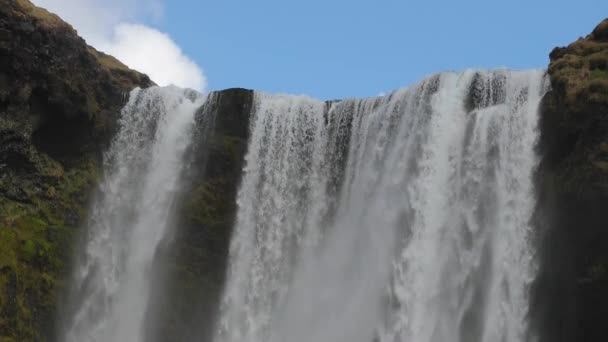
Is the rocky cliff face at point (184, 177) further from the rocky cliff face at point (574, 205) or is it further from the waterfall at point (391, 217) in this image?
the waterfall at point (391, 217)

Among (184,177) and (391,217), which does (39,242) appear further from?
(391,217)

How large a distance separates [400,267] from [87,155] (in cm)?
1351

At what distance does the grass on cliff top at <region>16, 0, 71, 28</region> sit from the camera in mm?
27402

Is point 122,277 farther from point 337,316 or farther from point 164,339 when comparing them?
point 337,316

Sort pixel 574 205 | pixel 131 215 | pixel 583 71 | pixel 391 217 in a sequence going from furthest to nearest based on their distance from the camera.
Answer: pixel 131 215 < pixel 391 217 < pixel 583 71 < pixel 574 205

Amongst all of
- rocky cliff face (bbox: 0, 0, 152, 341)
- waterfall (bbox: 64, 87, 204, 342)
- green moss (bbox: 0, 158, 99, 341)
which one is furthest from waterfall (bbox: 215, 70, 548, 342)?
rocky cliff face (bbox: 0, 0, 152, 341)

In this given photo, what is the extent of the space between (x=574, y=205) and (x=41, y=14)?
20655 millimetres

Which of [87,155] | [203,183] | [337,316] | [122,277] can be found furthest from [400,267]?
[87,155]

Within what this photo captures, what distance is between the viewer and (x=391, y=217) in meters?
25.8

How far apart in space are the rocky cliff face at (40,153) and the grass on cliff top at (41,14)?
7 cm

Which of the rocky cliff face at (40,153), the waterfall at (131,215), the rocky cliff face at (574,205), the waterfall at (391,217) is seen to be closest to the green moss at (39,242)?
the rocky cliff face at (40,153)

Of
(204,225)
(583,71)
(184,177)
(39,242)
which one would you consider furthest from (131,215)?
(583,71)

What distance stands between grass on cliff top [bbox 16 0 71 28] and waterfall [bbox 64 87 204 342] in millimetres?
4220

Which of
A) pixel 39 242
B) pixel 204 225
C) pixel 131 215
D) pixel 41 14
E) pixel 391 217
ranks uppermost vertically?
pixel 41 14
